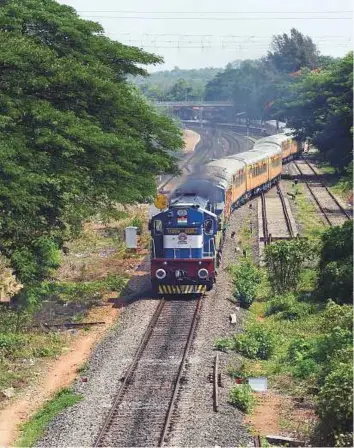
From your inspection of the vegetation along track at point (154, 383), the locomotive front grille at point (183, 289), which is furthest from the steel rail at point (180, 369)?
the locomotive front grille at point (183, 289)

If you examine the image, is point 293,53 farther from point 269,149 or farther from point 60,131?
point 60,131

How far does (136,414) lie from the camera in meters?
16.1

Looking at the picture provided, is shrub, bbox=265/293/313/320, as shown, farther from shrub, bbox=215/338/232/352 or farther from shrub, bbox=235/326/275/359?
shrub, bbox=215/338/232/352

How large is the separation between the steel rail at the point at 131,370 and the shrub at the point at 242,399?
2.57 meters

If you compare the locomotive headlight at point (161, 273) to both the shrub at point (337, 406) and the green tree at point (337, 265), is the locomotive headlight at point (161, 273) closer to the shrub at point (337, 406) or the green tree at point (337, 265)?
the green tree at point (337, 265)

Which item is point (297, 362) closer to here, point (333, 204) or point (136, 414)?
point (136, 414)

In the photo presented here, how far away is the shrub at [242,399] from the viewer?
1628cm

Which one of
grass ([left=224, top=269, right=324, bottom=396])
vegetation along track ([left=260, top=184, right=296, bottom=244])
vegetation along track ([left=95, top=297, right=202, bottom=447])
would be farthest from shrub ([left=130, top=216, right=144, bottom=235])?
vegetation along track ([left=95, top=297, right=202, bottom=447])

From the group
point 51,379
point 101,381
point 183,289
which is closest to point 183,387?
point 101,381

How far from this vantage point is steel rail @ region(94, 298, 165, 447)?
49.8 ft

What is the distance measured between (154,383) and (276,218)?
25266mm

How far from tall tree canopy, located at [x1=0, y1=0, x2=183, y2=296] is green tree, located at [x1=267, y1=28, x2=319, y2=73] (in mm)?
93480

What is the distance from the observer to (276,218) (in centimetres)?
4212

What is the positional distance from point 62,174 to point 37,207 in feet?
5.50
